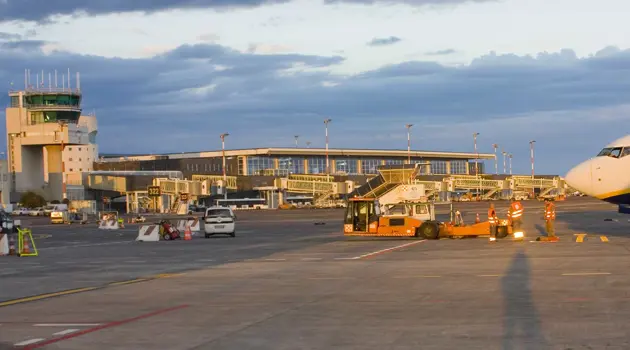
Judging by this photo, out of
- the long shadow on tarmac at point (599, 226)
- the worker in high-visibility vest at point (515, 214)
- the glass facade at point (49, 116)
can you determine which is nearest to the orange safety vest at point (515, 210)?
the worker in high-visibility vest at point (515, 214)

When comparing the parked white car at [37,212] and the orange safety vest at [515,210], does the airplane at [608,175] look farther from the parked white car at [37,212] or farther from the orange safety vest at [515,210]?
the parked white car at [37,212]

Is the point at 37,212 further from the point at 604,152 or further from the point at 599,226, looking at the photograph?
the point at 604,152

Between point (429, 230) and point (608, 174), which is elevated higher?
point (608, 174)

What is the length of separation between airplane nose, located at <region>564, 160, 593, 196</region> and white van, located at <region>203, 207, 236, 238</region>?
24643mm

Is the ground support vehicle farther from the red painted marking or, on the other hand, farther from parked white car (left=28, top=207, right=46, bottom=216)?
parked white car (left=28, top=207, right=46, bottom=216)

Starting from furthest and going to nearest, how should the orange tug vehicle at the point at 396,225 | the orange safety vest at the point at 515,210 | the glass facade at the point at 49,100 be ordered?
the glass facade at the point at 49,100, the orange tug vehicle at the point at 396,225, the orange safety vest at the point at 515,210

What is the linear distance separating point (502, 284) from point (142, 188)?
457 feet

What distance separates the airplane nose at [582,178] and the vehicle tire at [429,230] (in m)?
9.17

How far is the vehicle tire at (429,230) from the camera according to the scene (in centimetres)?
4694

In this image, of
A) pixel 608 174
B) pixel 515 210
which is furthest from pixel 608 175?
pixel 515 210

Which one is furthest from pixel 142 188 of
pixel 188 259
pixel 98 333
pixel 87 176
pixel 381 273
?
pixel 98 333

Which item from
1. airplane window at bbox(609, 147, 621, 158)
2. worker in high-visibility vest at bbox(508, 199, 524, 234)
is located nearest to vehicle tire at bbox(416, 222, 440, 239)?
worker in high-visibility vest at bbox(508, 199, 524, 234)

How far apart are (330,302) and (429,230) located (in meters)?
28.9

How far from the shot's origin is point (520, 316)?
51.3 feet
